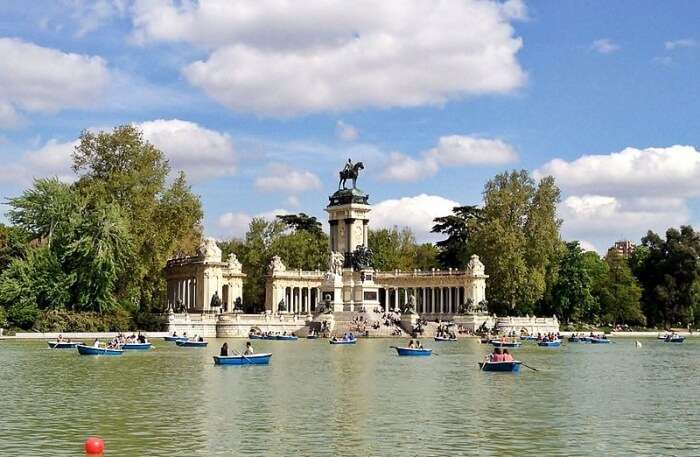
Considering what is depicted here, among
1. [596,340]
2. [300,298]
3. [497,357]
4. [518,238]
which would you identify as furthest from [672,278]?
[497,357]

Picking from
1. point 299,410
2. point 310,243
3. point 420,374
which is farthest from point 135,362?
point 310,243

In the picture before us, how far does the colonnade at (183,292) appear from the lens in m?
101

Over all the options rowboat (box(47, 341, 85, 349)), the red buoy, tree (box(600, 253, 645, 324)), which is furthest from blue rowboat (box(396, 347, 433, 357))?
tree (box(600, 253, 645, 324))

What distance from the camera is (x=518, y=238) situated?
330 feet

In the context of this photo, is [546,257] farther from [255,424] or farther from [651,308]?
[255,424]

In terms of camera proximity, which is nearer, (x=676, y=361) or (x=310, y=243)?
(x=676, y=361)

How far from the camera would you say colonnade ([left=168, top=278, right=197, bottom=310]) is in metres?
101

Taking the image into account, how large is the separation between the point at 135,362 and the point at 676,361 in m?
31.3

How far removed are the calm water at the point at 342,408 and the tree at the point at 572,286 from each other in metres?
56.2

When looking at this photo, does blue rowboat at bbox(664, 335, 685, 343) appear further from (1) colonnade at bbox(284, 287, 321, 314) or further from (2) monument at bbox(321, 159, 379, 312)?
(1) colonnade at bbox(284, 287, 321, 314)

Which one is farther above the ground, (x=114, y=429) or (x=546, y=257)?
(x=546, y=257)

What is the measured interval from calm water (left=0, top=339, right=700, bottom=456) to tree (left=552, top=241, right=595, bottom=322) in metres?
56.2

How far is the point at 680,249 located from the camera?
116750mm

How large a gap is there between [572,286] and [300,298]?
30.5 metres
